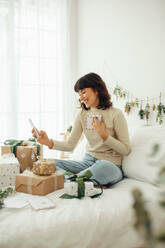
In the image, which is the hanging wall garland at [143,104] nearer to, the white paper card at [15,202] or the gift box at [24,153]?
the gift box at [24,153]

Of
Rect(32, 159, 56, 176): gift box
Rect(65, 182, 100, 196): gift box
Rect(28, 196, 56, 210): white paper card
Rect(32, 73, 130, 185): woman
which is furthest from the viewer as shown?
Rect(32, 73, 130, 185): woman

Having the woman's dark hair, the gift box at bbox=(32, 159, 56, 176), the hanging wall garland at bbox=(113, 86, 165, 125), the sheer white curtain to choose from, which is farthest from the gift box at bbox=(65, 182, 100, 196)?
the sheer white curtain

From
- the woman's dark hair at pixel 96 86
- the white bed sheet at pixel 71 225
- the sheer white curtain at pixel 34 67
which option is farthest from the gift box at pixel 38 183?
the sheer white curtain at pixel 34 67

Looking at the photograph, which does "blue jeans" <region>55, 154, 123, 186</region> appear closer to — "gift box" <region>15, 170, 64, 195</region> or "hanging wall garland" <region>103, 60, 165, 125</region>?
"gift box" <region>15, 170, 64, 195</region>

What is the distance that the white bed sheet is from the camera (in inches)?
41.1

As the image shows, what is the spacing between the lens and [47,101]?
3.22 metres

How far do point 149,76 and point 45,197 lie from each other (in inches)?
50.7

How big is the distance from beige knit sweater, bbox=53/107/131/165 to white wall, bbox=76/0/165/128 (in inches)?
17.9

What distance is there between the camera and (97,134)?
190 cm

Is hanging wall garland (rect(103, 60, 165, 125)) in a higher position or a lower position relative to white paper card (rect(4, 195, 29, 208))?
higher

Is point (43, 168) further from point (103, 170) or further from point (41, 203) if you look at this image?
point (103, 170)

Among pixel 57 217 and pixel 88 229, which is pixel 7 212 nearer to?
pixel 57 217

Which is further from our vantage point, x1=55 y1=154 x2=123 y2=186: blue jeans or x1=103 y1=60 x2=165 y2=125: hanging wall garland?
x1=103 y1=60 x2=165 y2=125: hanging wall garland

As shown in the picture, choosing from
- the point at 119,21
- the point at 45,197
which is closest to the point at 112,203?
the point at 45,197
